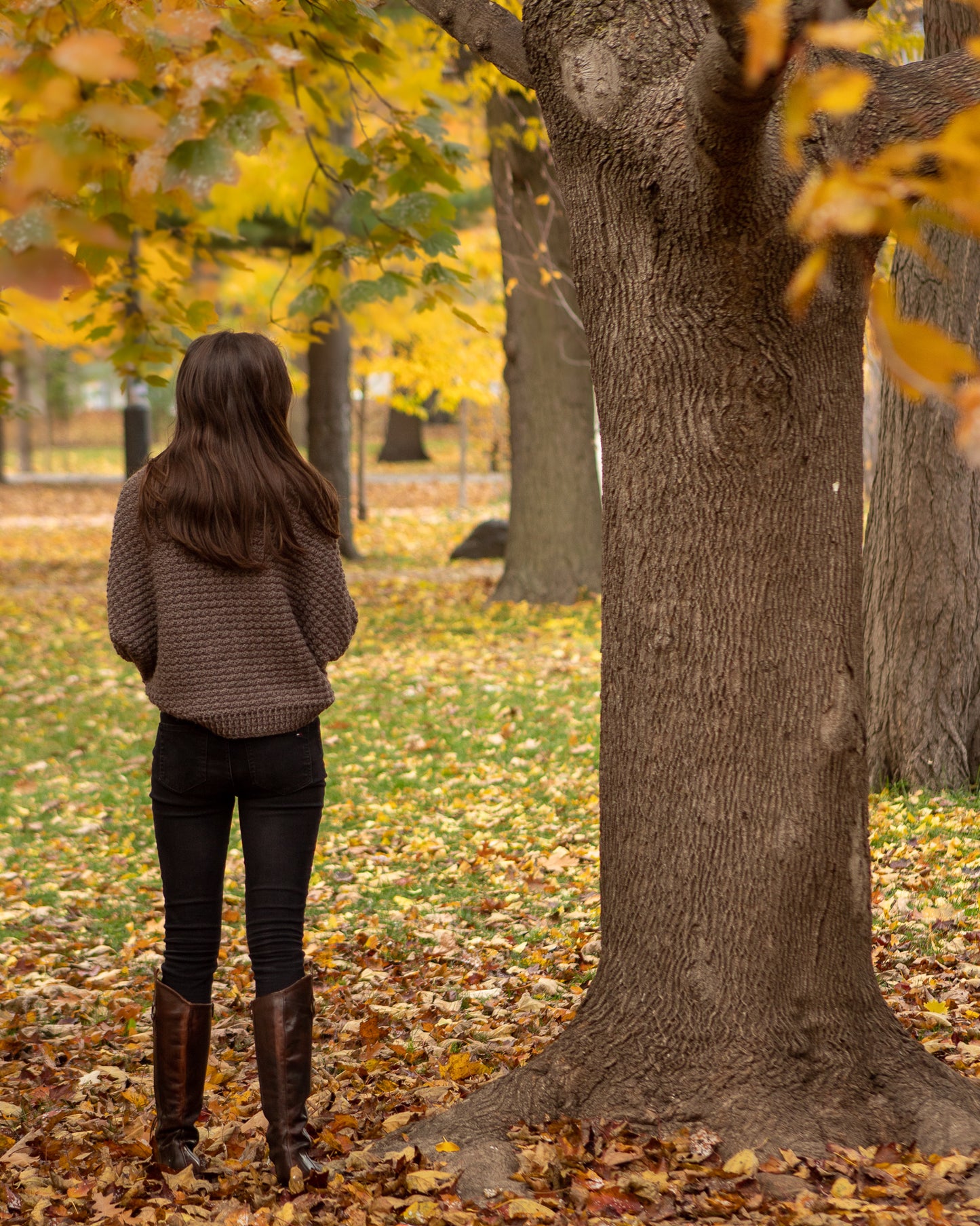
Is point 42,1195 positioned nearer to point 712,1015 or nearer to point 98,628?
point 712,1015

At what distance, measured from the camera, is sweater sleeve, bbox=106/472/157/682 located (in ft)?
9.30

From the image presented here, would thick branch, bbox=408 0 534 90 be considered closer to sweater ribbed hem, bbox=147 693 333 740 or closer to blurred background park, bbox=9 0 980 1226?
blurred background park, bbox=9 0 980 1226

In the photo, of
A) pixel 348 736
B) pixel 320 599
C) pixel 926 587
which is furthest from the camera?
pixel 348 736

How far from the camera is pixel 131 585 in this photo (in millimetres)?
2846

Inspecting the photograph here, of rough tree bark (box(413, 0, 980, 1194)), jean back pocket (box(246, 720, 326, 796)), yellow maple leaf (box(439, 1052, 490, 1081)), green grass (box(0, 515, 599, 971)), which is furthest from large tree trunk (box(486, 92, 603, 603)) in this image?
jean back pocket (box(246, 720, 326, 796))

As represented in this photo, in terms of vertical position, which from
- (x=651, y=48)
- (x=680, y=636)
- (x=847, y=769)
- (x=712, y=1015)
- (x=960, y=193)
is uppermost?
(x=651, y=48)

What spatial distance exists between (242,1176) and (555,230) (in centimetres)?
1062

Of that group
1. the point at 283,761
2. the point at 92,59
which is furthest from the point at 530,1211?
the point at 92,59

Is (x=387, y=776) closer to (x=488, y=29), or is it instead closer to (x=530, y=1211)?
(x=530, y=1211)

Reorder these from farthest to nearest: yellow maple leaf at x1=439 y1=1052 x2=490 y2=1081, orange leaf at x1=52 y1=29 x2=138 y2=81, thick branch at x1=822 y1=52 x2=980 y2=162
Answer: yellow maple leaf at x1=439 y1=1052 x2=490 y2=1081, thick branch at x1=822 y1=52 x2=980 y2=162, orange leaf at x1=52 y1=29 x2=138 y2=81

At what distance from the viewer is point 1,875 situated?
5863 mm

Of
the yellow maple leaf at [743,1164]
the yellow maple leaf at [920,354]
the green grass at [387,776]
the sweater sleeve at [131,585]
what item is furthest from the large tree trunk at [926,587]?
the yellow maple leaf at [920,354]

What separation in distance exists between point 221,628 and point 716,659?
1.14m

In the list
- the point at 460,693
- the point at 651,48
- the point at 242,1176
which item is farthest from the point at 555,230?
the point at 242,1176
